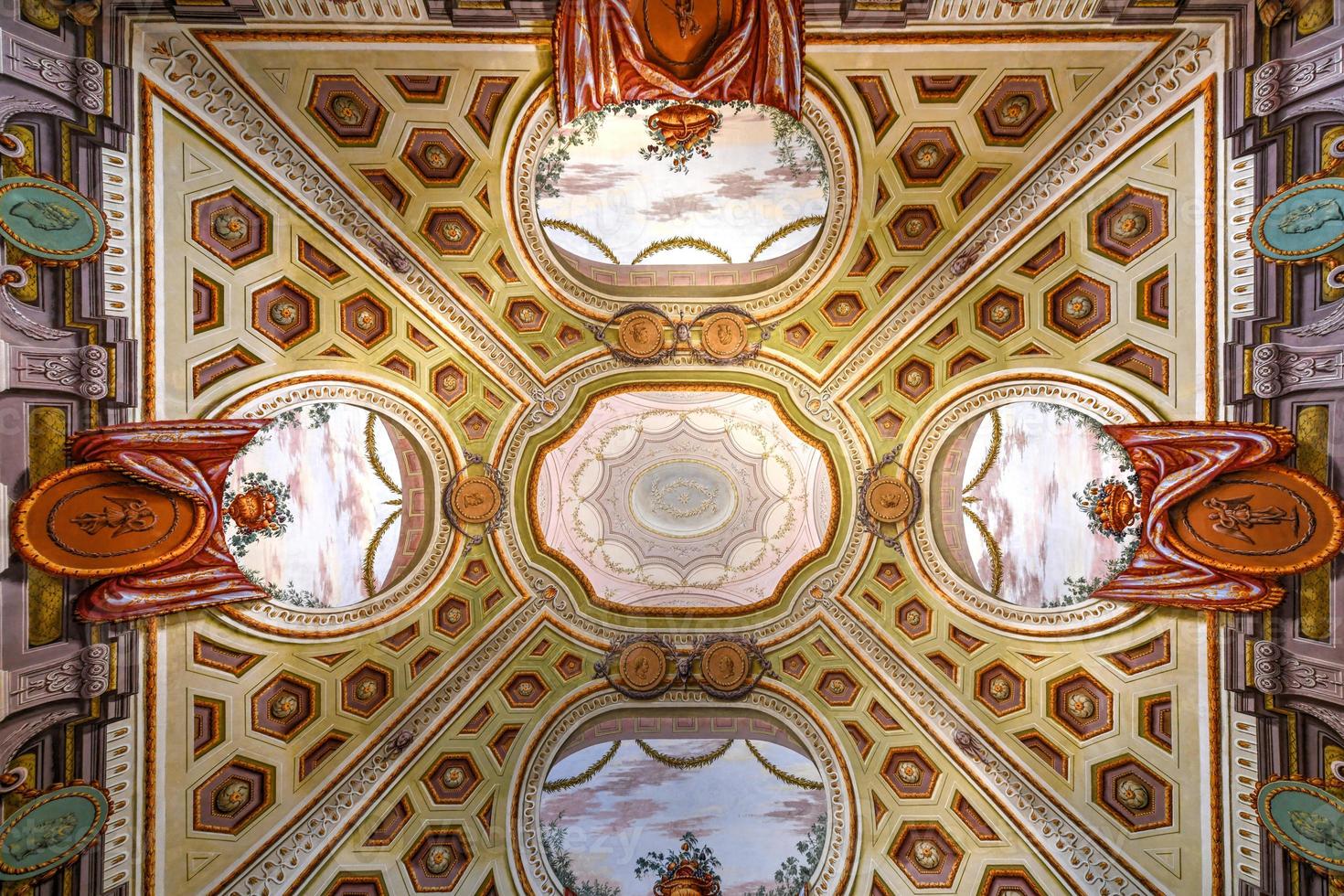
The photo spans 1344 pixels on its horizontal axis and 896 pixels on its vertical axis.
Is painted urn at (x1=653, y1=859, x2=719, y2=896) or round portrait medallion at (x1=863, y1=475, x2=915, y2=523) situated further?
round portrait medallion at (x1=863, y1=475, x2=915, y2=523)

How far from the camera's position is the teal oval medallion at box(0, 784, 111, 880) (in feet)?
24.1

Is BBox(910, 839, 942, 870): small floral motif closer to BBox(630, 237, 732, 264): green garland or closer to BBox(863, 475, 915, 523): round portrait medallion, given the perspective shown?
BBox(863, 475, 915, 523): round portrait medallion

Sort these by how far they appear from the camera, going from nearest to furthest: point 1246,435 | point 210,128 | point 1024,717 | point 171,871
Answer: point 1246,435 < point 210,128 < point 171,871 < point 1024,717

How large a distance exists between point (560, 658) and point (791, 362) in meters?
6.37

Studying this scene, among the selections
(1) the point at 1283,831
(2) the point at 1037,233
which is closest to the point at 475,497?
(2) the point at 1037,233

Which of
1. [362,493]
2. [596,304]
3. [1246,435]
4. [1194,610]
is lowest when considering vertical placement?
[1194,610]

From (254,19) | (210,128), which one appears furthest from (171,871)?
(254,19)

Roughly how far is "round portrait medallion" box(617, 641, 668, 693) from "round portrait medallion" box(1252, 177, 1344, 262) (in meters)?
9.67

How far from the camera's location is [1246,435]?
7.42 m

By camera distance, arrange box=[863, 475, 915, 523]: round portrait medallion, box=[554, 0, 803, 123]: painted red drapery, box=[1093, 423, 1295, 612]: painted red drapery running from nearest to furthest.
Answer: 1. box=[1093, 423, 1295, 612]: painted red drapery
2. box=[554, 0, 803, 123]: painted red drapery
3. box=[863, 475, 915, 523]: round portrait medallion

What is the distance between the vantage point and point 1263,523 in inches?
295

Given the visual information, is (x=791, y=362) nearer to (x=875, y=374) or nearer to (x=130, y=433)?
(x=875, y=374)

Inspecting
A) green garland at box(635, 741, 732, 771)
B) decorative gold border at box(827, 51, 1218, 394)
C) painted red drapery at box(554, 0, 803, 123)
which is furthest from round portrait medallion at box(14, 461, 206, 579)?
decorative gold border at box(827, 51, 1218, 394)

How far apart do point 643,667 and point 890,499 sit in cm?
501
